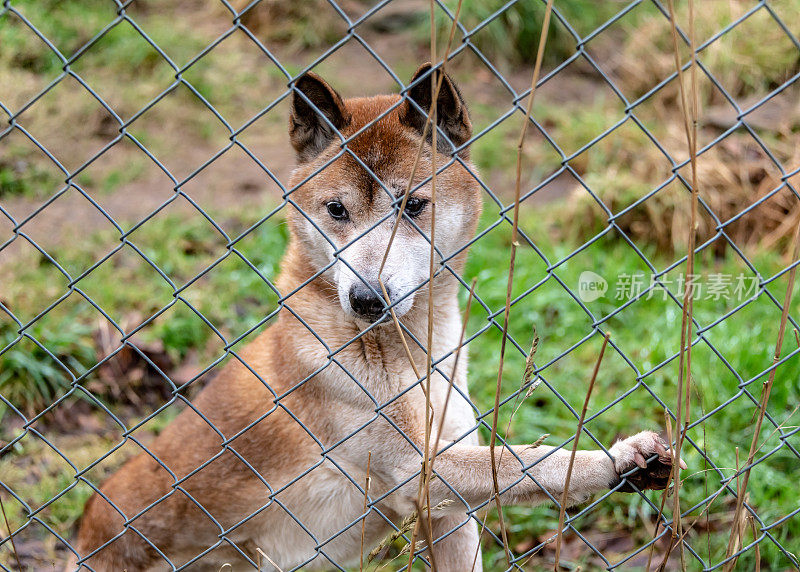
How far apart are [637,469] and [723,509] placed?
1511mm

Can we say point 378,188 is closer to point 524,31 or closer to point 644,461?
point 644,461

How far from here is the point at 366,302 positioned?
2.67m

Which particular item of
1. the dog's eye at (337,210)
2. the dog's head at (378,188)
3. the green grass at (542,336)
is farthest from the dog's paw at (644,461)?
the dog's eye at (337,210)

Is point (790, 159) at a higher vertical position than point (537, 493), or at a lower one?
lower

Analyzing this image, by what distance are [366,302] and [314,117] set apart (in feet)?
2.99

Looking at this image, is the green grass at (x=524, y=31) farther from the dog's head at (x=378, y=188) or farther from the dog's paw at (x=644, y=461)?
the dog's paw at (x=644, y=461)

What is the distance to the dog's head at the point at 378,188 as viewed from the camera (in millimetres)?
2832

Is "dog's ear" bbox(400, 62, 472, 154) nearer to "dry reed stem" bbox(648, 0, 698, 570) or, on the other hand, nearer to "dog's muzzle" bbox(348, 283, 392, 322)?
"dog's muzzle" bbox(348, 283, 392, 322)

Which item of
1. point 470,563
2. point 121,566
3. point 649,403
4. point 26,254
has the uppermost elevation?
point 26,254

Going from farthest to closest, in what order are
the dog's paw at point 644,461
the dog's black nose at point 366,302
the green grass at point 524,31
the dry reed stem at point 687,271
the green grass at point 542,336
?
the green grass at point 524,31 < the green grass at point 542,336 < the dog's black nose at point 366,302 < the dog's paw at point 644,461 < the dry reed stem at point 687,271

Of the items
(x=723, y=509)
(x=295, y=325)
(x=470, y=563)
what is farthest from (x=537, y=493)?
(x=723, y=509)

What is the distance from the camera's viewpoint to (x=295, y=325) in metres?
3.07

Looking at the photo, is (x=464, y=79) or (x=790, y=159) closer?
(x=790, y=159)

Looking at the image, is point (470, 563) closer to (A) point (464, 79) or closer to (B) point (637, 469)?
(B) point (637, 469)
